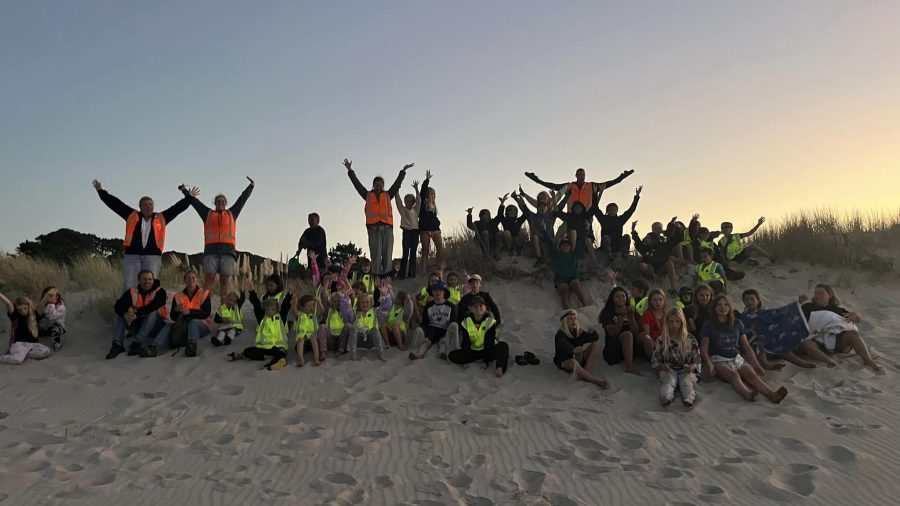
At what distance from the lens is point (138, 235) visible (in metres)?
9.17

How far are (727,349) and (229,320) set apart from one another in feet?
21.8

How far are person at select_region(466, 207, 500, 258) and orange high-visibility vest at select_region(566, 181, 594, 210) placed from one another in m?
1.52

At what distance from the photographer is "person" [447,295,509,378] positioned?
799 centimetres

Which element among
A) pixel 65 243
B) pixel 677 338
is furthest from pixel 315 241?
pixel 65 243

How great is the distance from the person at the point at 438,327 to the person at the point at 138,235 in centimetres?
407

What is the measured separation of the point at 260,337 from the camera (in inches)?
330

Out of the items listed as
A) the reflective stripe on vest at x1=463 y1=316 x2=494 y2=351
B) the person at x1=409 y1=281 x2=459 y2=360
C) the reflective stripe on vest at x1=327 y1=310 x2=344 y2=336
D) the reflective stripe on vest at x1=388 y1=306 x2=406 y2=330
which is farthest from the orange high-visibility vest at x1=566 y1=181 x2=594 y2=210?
the reflective stripe on vest at x1=327 y1=310 x2=344 y2=336

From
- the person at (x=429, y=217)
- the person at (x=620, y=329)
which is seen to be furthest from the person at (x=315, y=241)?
the person at (x=620, y=329)

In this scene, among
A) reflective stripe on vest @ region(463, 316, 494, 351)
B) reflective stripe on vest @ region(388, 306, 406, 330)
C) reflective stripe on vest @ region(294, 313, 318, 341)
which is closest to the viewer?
reflective stripe on vest @ region(463, 316, 494, 351)

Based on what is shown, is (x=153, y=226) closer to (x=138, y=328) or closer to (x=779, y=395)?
(x=138, y=328)

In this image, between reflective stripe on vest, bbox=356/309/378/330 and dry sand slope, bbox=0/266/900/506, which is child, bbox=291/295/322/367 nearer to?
dry sand slope, bbox=0/266/900/506

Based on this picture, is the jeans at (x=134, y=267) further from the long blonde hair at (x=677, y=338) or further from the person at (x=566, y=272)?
the long blonde hair at (x=677, y=338)

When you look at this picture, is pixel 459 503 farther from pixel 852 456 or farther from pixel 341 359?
pixel 341 359

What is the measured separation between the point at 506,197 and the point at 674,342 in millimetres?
5716
